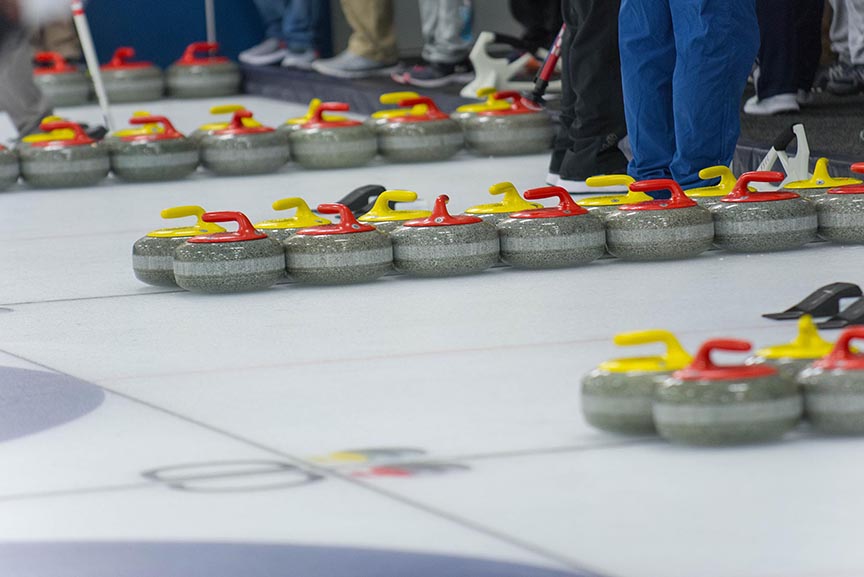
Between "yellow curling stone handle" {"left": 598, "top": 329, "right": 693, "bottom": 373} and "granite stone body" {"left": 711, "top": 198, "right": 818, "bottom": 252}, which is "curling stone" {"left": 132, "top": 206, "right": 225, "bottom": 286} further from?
"yellow curling stone handle" {"left": 598, "top": 329, "right": 693, "bottom": 373}

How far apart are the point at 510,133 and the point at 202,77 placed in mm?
3329

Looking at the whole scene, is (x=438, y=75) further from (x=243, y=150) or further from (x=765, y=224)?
(x=765, y=224)

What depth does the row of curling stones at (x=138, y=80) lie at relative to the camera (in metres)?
8.13

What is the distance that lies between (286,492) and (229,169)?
343 centimetres

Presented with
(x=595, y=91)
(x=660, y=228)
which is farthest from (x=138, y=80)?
(x=660, y=228)

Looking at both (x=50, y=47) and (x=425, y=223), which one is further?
(x=50, y=47)

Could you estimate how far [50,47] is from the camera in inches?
360

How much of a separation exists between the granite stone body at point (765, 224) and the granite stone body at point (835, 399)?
4.21 feet

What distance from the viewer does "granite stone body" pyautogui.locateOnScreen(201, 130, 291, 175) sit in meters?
5.14

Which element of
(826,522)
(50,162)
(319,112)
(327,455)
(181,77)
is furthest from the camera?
(181,77)

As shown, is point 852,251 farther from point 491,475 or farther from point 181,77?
point 181,77

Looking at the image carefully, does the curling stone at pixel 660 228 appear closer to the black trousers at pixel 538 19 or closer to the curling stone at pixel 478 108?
the curling stone at pixel 478 108

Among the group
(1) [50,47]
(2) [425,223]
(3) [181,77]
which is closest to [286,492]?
(2) [425,223]

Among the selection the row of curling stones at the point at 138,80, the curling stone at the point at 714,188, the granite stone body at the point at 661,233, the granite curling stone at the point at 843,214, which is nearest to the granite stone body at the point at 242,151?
the curling stone at the point at 714,188
